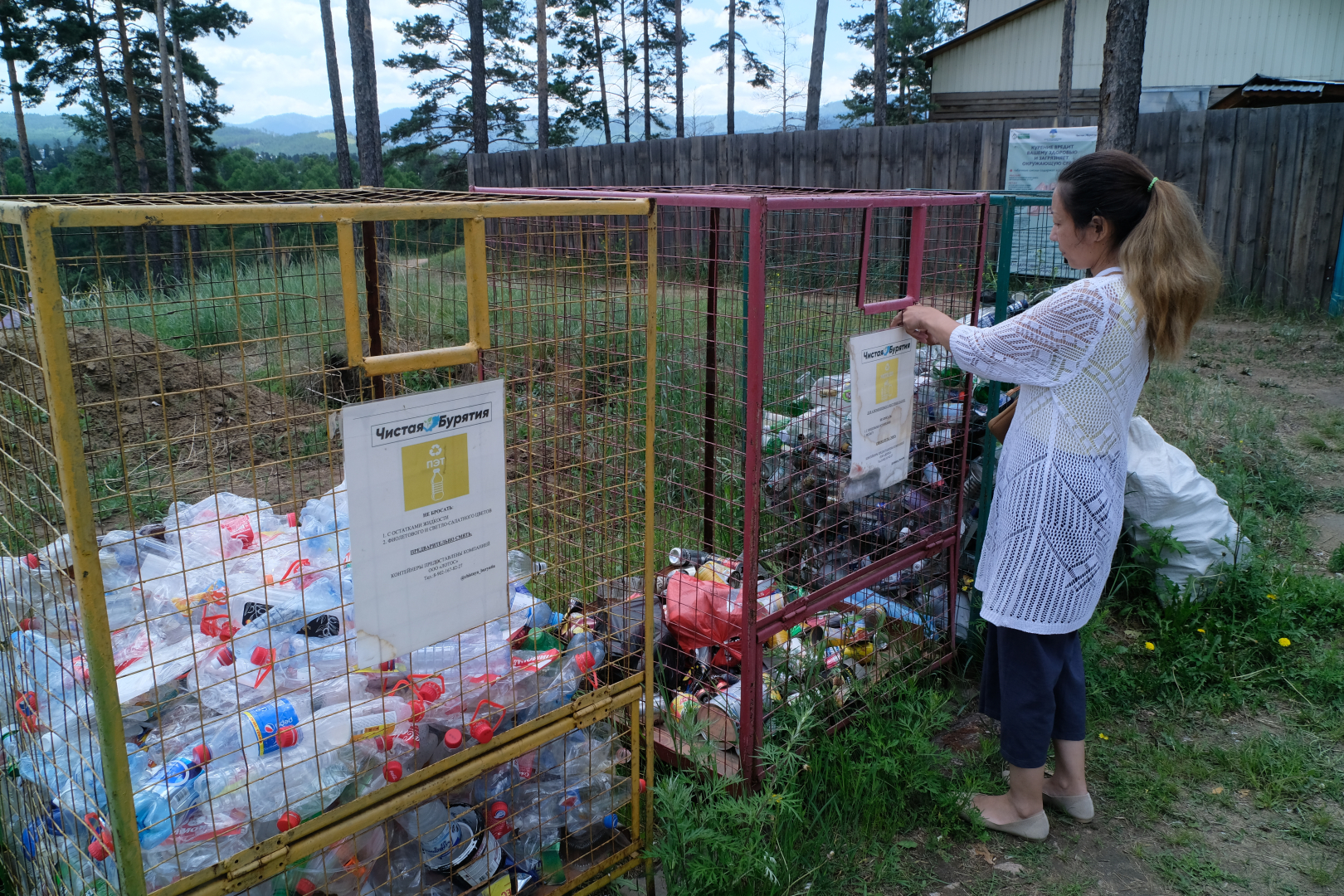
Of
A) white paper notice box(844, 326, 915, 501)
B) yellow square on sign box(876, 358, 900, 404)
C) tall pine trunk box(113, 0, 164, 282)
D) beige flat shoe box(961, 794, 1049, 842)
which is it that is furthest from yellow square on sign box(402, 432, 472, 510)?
tall pine trunk box(113, 0, 164, 282)

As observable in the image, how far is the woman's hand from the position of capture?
8.99 ft

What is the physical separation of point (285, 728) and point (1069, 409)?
213 cm

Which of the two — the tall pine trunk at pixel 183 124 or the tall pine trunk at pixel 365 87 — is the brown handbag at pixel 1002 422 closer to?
the tall pine trunk at pixel 365 87

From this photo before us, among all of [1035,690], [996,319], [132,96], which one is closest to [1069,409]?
[1035,690]

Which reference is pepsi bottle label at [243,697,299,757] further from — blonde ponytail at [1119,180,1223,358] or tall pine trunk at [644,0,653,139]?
tall pine trunk at [644,0,653,139]

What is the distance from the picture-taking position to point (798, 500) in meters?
3.07

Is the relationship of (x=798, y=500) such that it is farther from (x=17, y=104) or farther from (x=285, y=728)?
(x=17, y=104)

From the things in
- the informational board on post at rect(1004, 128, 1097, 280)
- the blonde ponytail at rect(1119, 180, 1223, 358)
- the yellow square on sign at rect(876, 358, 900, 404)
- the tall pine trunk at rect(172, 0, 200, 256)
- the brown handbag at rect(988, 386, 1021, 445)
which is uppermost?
the tall pine trunk at rect(172, 0, 200, 256)

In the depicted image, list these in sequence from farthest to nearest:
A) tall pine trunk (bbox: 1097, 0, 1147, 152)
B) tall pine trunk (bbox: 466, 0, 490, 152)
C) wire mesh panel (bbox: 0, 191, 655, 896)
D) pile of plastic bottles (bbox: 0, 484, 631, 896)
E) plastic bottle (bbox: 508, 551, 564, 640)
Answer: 1. tall pine trunk (bbox: 466, 0, 490, 152)
2. tall pine trunk (bbox: 1097, 0, 1147, 152)
3. plastic bottle (bbox: 508, 551, 564, 640)
4. pile of plastic bottles (bbox: 0, 484, 631, 896)
5. wire mesh panel (bbox: 0, 191, 655, 896)

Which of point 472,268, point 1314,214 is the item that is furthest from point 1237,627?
point 1314,214

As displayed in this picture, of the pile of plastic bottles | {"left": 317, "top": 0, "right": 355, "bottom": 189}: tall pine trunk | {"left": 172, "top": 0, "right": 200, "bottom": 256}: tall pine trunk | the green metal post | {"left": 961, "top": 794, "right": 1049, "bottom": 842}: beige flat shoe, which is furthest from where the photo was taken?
{"left": 172, "top": 0, "right": 200, "bottom": 256}: tall pine trunk

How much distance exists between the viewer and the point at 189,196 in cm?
198

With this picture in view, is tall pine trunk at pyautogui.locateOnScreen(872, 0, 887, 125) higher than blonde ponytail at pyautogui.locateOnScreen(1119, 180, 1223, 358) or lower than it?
higher

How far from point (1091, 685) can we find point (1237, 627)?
84 cm
